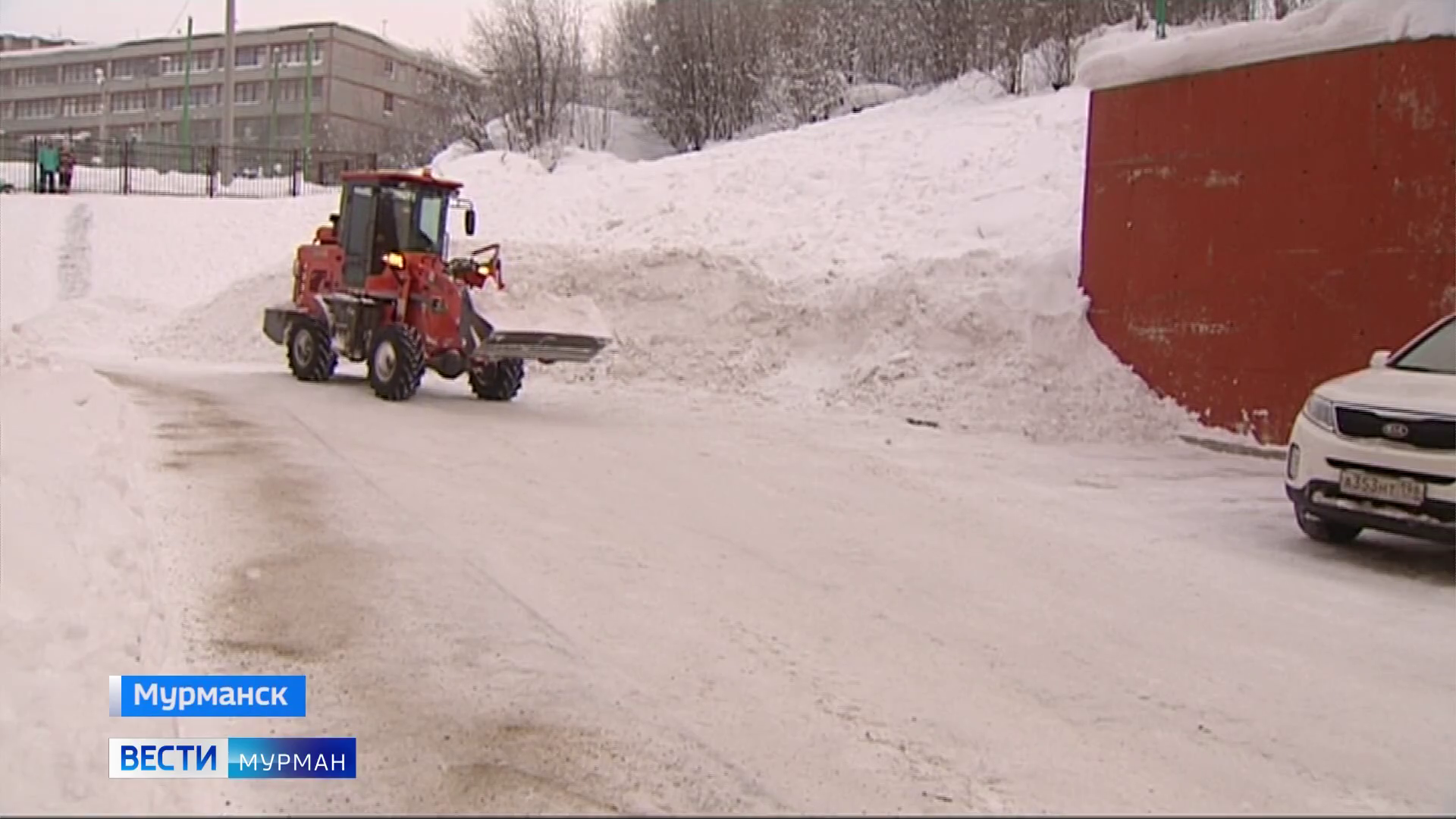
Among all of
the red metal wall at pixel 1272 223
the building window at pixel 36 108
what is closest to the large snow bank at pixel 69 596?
the red metal wall at pixel 1272 223

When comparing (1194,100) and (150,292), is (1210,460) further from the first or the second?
(150,292)

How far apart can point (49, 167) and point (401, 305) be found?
25.0 m

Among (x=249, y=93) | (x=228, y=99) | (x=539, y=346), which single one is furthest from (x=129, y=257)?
(x=249, y=93)

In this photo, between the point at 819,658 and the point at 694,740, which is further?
the point at 819,658

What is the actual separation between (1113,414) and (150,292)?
22.3m

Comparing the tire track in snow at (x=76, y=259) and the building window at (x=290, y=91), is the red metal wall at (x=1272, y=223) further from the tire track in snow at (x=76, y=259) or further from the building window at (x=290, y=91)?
the building window at (x=290, y=91)

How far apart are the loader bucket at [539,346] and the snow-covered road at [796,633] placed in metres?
3.33

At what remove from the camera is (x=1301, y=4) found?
29.1m

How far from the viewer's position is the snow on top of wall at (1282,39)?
13.1 metres

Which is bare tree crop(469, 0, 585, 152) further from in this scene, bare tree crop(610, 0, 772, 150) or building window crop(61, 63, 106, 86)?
building window crop(61, 63, 106, 86)

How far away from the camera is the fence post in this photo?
3850 cm

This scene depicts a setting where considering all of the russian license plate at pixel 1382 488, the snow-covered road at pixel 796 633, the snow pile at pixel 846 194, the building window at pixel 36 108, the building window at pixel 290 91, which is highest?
the building window at pixel 290 91

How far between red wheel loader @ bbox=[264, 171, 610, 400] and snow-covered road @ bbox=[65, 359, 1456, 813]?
3.83 meters

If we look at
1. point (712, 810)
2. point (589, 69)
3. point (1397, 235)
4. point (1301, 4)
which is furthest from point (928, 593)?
point (589, 69)
